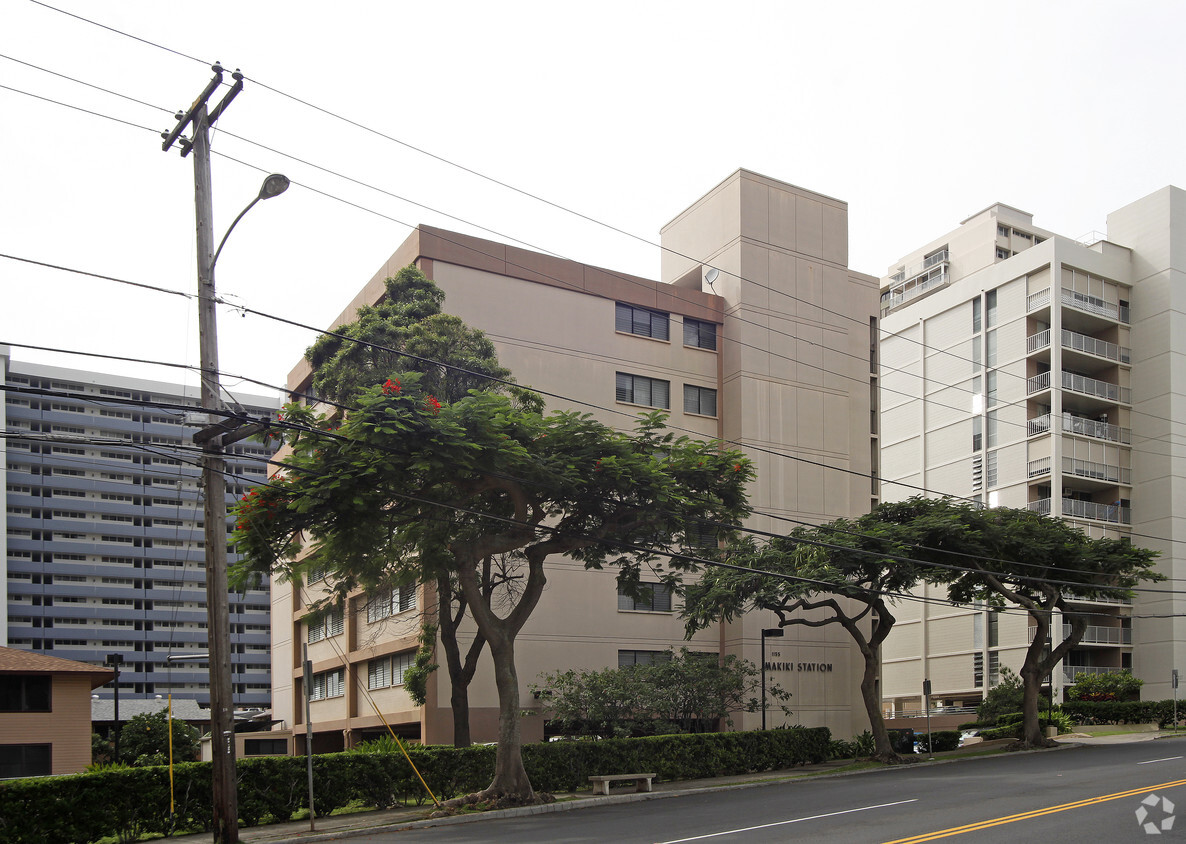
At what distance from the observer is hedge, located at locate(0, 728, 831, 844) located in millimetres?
19812

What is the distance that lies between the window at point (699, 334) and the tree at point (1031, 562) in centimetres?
1190

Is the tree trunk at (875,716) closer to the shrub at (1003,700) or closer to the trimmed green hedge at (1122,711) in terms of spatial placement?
the shrub at (1003,700)

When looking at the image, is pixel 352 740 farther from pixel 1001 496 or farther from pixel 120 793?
pixel 1001 496

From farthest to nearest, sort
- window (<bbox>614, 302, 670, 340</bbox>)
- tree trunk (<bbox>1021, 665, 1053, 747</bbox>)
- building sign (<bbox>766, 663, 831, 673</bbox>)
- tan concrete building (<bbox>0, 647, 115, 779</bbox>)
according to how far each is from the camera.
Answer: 1. window (<bbox>614, 302, 670, 340</bbox>)
2. building sign (<bbox>766, 663, 831, 673</bbox>)
3. tree trunk (<bbox>1021, 665, 1053, 747</bbox>)
4. tan concrete building (<bbox>0, 647, 115, 779</bbox>)

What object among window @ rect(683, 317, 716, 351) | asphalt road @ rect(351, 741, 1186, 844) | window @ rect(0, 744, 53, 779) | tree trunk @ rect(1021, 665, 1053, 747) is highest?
window @ rect(683, 317, 716, 351)

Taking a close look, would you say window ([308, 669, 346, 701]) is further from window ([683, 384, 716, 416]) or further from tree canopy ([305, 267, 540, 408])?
tree canopy ([305, 267, 540, 408])

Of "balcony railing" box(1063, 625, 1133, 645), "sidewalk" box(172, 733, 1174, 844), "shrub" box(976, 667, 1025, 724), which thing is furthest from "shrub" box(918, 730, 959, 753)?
"balcony railing" box(1063, 625, 1133, 645)

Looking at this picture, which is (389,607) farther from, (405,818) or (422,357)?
(405,818)

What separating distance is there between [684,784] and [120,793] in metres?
14.6

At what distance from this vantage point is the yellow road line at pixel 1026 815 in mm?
15492

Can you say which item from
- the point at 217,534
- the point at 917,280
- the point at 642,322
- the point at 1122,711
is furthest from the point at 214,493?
the point at 917,280

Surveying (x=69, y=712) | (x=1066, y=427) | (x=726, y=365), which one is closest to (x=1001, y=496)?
(x=1066, y=427)

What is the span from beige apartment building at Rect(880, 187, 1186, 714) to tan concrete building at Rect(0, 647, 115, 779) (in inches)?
1728

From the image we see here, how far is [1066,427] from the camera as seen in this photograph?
57625 mm
